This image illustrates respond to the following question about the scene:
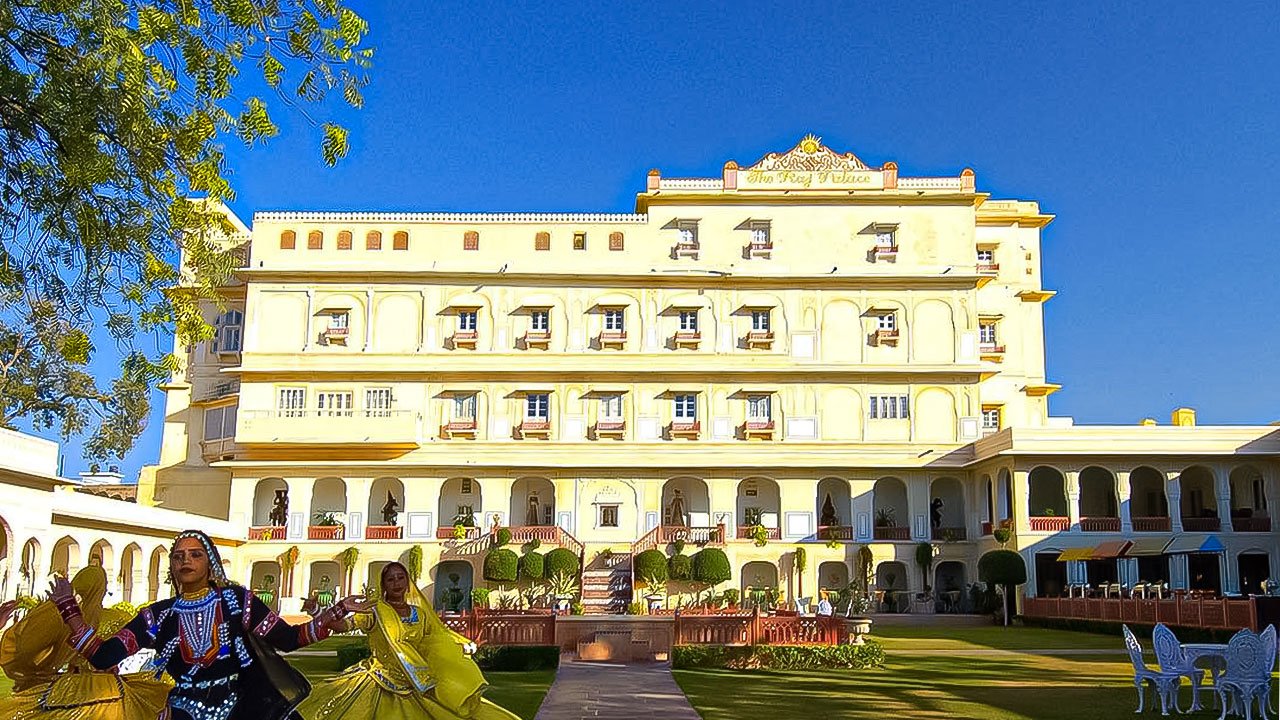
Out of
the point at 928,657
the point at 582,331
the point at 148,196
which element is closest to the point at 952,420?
the point at 582,331

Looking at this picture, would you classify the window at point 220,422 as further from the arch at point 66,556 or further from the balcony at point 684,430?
the balcony at point 684,430

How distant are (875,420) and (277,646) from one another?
3969cm

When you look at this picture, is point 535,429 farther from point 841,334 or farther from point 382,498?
point 841,334

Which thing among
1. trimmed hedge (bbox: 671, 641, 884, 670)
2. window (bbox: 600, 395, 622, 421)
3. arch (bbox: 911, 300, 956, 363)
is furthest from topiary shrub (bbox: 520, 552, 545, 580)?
trimmed hedge (bbox: 671, 641, 884, 670)

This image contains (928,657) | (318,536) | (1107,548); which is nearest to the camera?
(928,657)

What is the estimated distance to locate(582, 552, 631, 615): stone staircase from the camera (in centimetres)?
4159

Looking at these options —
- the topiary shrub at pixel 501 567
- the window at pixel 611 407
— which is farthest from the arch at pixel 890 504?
the topiary shrub at pixel 501 567

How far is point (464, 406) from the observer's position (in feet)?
151

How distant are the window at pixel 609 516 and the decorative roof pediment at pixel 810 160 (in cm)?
1407

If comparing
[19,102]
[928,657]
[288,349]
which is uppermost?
[288,349]

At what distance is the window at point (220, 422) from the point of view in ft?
158

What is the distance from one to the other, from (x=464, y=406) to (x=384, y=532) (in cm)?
536

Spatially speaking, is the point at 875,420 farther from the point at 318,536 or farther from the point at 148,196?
the point at 148,196

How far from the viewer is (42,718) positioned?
26.4ft
